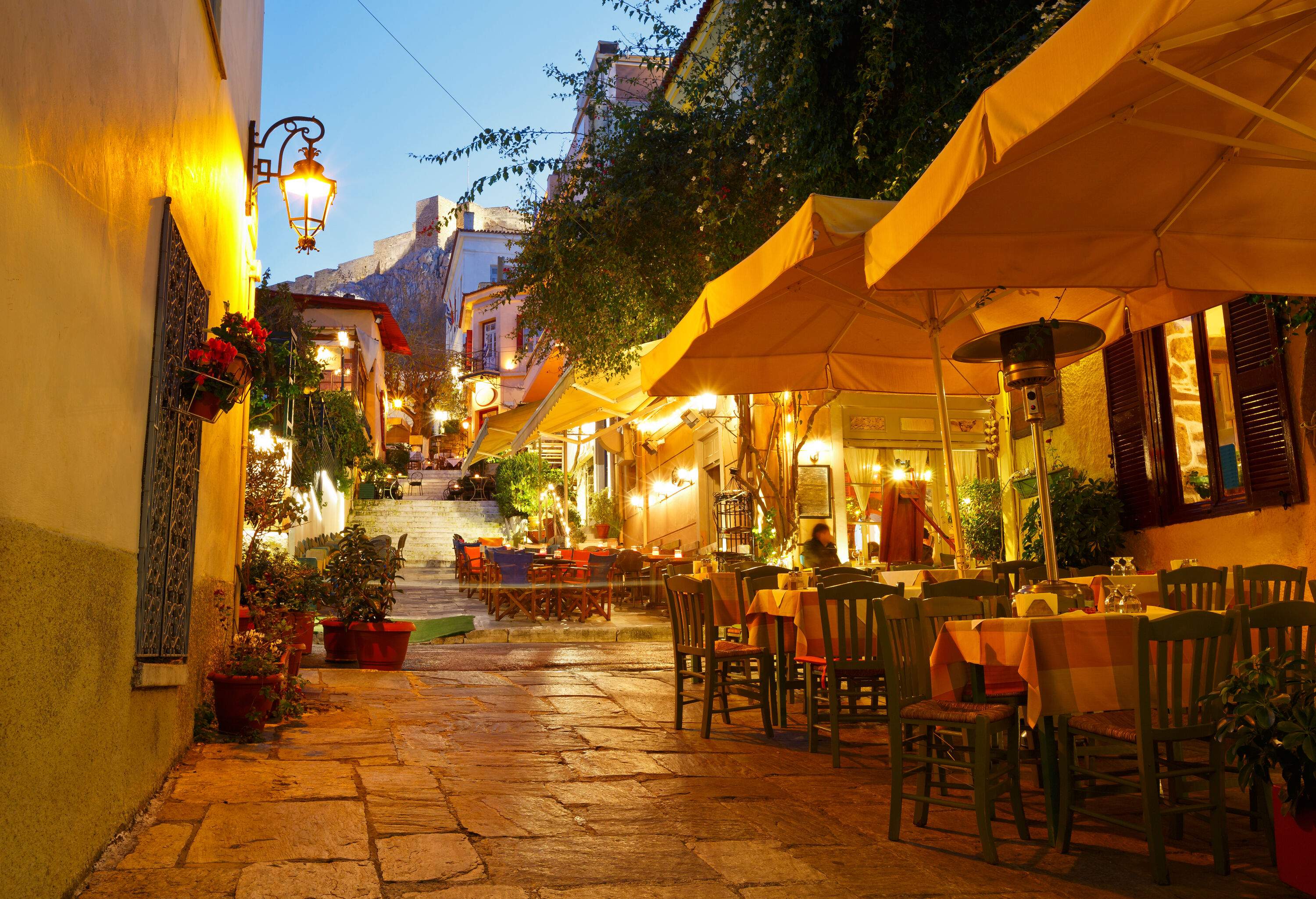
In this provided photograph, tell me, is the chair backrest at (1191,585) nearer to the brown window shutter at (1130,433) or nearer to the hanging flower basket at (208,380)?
the brown window shutter at (1130,433)

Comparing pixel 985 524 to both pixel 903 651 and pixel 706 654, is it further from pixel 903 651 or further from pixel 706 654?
pixel 903 651

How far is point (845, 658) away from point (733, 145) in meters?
6.10

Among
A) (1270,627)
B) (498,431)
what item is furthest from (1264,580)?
(498,431)

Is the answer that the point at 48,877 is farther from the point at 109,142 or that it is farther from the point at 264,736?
the point at 264,736

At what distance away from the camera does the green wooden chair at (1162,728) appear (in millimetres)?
3463

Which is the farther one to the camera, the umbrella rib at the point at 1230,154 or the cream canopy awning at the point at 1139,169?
the umbrella rib at the point at 1230,154

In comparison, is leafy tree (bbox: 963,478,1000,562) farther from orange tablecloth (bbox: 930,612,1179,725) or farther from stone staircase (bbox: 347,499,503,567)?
stone staircase (bbox: 347,499,503,567)

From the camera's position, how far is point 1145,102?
3795 millimetres

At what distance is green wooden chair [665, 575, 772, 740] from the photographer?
6.17 m

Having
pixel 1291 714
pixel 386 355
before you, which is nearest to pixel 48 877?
pixel 1291 714

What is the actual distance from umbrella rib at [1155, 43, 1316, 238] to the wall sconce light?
17.4ft

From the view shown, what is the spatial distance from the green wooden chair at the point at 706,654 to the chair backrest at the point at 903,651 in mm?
1670

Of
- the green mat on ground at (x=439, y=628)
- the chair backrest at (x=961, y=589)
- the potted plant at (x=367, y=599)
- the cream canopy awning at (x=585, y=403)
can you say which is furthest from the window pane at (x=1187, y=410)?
the green mat on ground at (x=439, y=628)

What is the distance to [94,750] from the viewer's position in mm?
3225
